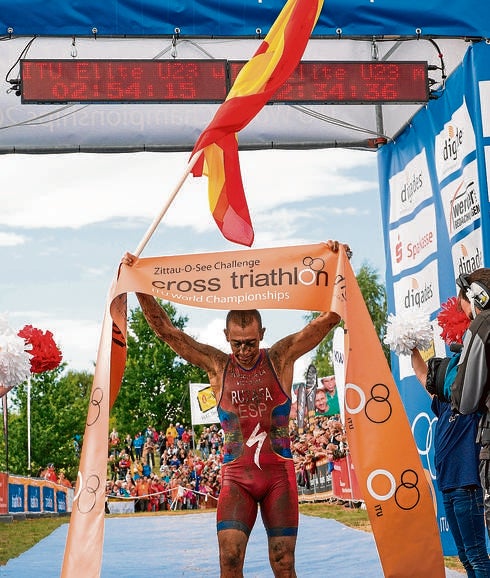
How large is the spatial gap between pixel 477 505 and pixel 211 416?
20290mm

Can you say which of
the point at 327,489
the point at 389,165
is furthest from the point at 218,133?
the point at 327,489

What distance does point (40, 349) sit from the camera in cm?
586

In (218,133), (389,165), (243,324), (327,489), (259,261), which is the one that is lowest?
(327,489)

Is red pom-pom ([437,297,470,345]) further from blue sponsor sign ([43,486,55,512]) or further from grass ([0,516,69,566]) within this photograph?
blue sponsor sign ([43,486,55,512])

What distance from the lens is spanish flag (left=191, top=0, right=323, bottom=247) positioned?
251 inches

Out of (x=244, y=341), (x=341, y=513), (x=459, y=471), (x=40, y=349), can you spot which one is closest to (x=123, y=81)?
(x=40, y=349)

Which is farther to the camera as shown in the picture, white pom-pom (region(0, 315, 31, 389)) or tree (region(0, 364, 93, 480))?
tree (region(0, 364, 93, 480))

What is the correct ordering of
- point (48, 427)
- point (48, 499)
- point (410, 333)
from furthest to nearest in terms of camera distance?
1. point (48, 427)
2. point (48, 499)
3. point (410, 333)

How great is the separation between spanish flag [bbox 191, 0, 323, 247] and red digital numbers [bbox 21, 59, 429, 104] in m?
1.23

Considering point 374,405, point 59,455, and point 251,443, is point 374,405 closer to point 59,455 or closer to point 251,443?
point 251,443

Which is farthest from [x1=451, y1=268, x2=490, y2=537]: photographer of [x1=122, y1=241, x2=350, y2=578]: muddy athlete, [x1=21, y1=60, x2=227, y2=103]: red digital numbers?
[x1=21, y1=60, x2=227, y2=103]: red digital numbers

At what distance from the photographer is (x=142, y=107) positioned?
11055 mm

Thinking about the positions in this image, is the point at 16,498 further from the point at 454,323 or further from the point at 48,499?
the point at 454,323

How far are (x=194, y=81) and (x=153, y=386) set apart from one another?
41.5m
